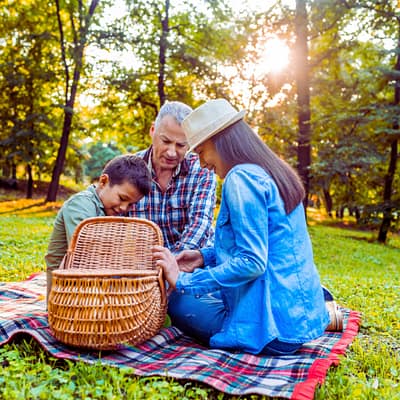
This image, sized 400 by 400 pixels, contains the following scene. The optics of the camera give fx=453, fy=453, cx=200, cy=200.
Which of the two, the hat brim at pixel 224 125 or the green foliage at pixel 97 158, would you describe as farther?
the green foliage at pixel 97 158

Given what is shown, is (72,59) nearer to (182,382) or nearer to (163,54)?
(163,54)

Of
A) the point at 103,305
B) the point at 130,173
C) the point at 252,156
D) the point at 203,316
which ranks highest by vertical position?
the point at 252,156

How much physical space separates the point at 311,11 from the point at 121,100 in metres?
7.45

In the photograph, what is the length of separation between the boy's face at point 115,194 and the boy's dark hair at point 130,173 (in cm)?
3

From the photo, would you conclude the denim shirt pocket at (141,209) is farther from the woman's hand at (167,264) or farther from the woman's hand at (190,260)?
the woman's hand at (167,264)

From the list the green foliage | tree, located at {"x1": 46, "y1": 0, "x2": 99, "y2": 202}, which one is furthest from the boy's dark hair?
the green foliage

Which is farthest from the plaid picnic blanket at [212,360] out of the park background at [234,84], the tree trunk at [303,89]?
the tree trunk at [303,89]

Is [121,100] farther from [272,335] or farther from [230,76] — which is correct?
[272,335]

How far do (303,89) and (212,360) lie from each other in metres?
12.8

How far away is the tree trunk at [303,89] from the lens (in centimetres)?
1311

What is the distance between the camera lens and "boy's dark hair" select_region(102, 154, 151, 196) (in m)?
3.29

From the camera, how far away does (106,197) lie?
335 cm

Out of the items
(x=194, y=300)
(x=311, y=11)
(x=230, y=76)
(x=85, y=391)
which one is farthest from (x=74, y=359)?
(x=230, y=76)

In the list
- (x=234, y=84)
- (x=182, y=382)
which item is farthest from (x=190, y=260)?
(x=234, y=84)
